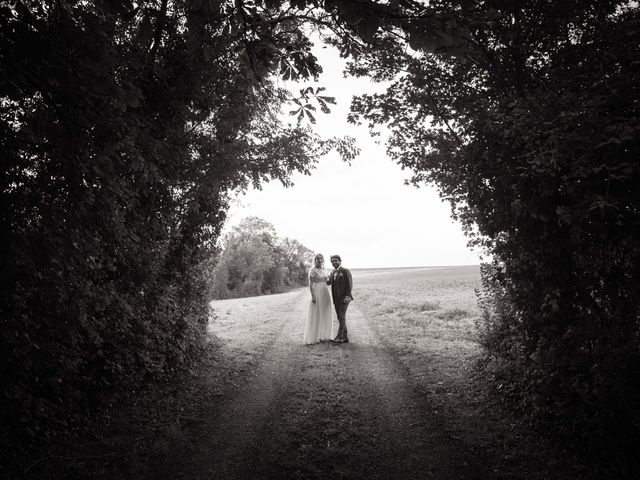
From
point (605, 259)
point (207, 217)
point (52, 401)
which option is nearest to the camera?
point (605, 259)

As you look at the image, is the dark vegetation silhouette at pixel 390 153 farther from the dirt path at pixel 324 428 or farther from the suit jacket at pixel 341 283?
the suit jacket at pixel 341 283

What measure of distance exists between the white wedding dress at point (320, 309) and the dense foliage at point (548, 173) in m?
5.05

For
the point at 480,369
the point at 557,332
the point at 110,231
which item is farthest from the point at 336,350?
the point at 110,231

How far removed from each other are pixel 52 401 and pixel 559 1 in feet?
28.9

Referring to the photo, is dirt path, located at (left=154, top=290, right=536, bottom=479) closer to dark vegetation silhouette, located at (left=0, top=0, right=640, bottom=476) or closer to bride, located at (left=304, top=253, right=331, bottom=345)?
dark vegetation silhouette, located at (left=0, top=0, right=640, bottom=476)

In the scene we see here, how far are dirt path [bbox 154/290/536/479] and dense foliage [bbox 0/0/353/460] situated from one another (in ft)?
6.12

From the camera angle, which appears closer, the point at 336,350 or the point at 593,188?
the point at 593,188

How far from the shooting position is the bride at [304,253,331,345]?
11.0 meters

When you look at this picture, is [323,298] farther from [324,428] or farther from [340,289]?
[324,428]

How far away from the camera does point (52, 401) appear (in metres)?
5.12

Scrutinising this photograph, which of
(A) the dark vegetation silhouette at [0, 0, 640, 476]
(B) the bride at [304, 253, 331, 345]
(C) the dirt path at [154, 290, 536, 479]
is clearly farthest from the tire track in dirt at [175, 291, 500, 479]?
(B) the bride at [304, 253, 331, 345]

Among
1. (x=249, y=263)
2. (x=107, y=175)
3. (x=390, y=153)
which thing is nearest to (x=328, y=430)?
(x=107, y=175)

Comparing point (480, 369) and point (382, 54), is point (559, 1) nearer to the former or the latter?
point (382, 54)

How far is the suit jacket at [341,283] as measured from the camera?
11.1m
